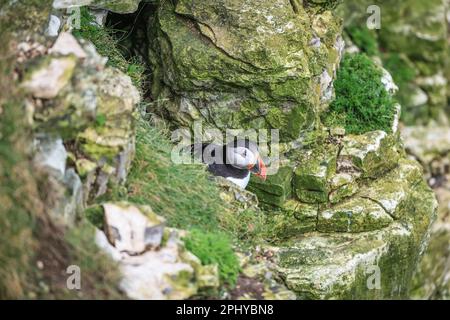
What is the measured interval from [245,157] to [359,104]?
1764 millimetres

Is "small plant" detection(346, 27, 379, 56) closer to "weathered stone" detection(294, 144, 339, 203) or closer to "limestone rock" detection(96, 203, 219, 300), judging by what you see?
"weathered stone" detection(294, 144, 339, 203)

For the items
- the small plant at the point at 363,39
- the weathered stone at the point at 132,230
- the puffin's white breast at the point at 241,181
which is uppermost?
the small plant at the point at 363,39

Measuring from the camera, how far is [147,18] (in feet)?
26.2

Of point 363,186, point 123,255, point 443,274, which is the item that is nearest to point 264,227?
point 363,186

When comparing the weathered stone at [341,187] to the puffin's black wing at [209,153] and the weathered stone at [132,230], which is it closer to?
the puffin's black wing at [209,153]

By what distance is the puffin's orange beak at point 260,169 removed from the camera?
7238 mm

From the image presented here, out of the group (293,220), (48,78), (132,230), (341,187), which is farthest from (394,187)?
(48,78)

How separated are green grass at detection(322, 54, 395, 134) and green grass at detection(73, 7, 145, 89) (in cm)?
211

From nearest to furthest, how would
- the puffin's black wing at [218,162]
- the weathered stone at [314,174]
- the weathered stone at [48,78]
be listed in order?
the weathered stone at [48,78] < the puffin's black wing at [218,162] < the weathered stone at [314,174]

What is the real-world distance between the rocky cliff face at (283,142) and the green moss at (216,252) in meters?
0.08

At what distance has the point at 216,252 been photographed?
230 inches

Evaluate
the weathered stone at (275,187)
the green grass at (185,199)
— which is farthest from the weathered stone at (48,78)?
the weathered stone at (275,187)

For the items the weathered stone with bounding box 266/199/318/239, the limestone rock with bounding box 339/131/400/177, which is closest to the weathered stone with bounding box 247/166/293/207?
the weathered stone with bounding box 266/199/318/239

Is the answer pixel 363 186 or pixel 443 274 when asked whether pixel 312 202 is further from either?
pixel 443 274
